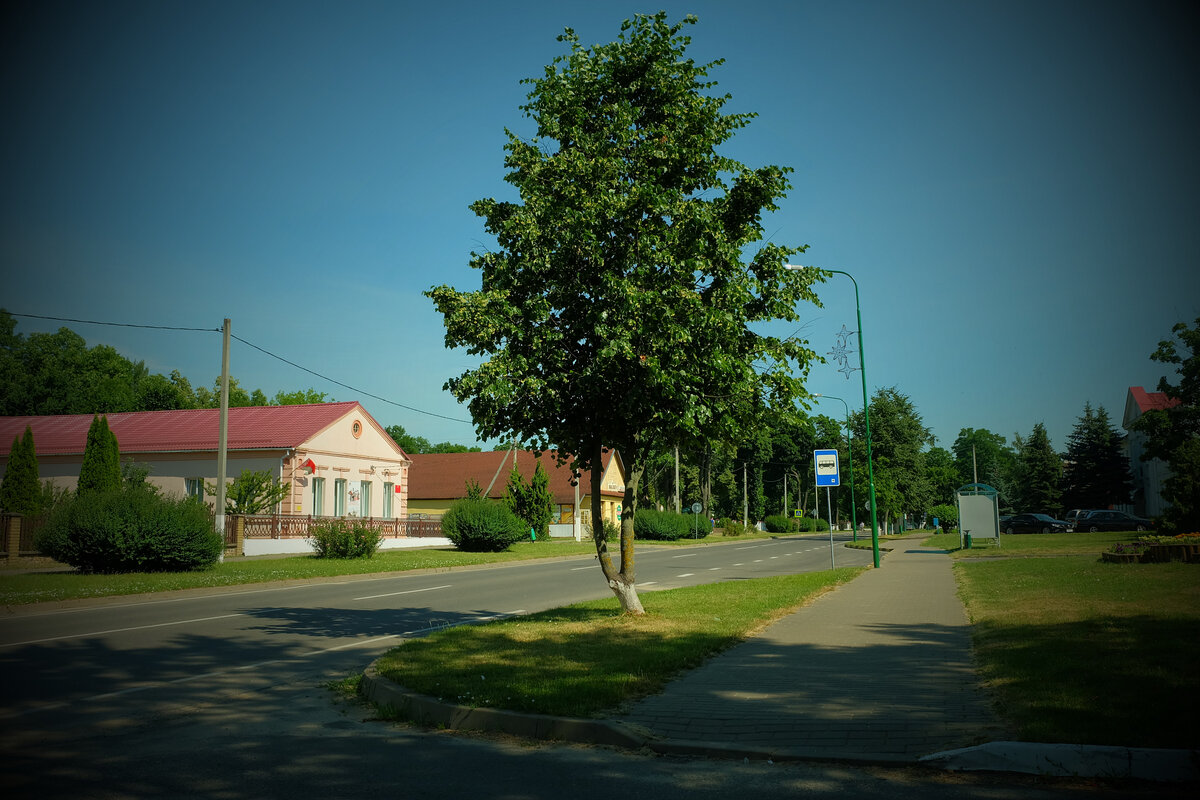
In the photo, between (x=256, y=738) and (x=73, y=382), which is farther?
(x=73, y=382)

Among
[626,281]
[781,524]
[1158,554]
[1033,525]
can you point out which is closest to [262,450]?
[626,281]

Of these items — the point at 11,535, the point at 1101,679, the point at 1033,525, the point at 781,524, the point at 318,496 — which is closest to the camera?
the point at 1101,679

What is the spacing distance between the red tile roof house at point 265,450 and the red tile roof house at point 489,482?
1577 cm

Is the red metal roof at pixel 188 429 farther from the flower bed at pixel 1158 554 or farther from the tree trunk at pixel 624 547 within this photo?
the flower bed at pixel 1158 554

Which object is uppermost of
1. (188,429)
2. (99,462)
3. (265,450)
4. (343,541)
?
(188,429)

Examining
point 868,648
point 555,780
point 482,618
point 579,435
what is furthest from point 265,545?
point 555,780

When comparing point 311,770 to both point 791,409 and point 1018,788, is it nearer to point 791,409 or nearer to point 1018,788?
point 1018,788

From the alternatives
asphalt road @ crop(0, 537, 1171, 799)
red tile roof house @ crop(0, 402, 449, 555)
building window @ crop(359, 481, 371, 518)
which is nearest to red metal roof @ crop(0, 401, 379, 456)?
red tile roof house @ crop(0, 402, 449, 555)

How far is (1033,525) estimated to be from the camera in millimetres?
56031

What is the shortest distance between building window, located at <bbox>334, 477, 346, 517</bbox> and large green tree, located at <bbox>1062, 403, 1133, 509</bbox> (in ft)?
214

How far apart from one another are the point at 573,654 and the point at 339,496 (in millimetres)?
36189

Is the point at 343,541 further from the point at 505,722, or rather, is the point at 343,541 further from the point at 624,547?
the point at 505,722

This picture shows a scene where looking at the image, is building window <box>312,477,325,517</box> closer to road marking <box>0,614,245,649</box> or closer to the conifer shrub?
the conifer shrub

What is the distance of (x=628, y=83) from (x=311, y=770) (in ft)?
30.8
